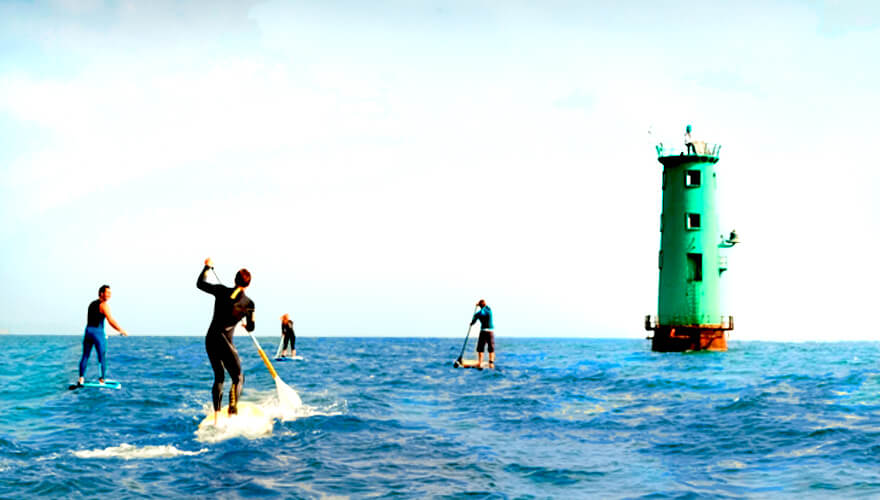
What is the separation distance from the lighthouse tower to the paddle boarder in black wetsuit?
1513 inches

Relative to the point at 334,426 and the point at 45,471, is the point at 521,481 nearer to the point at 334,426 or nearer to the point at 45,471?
the point at 334,426

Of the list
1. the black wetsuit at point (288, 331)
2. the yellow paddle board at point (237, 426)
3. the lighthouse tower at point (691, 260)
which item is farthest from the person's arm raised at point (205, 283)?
the lighthouse tower at point (691, 260)

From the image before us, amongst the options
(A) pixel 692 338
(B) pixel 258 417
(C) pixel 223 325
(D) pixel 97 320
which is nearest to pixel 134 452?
(C) pixel 223 325

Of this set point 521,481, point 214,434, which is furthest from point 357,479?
point 214,434

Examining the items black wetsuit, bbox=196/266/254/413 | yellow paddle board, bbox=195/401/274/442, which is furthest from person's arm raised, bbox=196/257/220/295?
yellow paddle board, bbox=195/401/274/442

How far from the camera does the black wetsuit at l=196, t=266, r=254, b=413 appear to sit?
13.2 m

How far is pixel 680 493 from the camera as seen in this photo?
1005 centimetres

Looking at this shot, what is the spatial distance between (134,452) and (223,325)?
249cm

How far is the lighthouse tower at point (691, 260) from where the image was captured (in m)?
47.7

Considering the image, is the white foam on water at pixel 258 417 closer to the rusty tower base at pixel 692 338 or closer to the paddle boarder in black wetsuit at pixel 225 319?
the paddle boarder in black wetsuit at pixel 225 319

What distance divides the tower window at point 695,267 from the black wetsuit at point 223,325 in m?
38.6

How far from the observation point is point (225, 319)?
13.3m

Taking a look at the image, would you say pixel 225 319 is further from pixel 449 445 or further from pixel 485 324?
pixel 485 324

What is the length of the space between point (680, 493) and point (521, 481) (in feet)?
6.65
